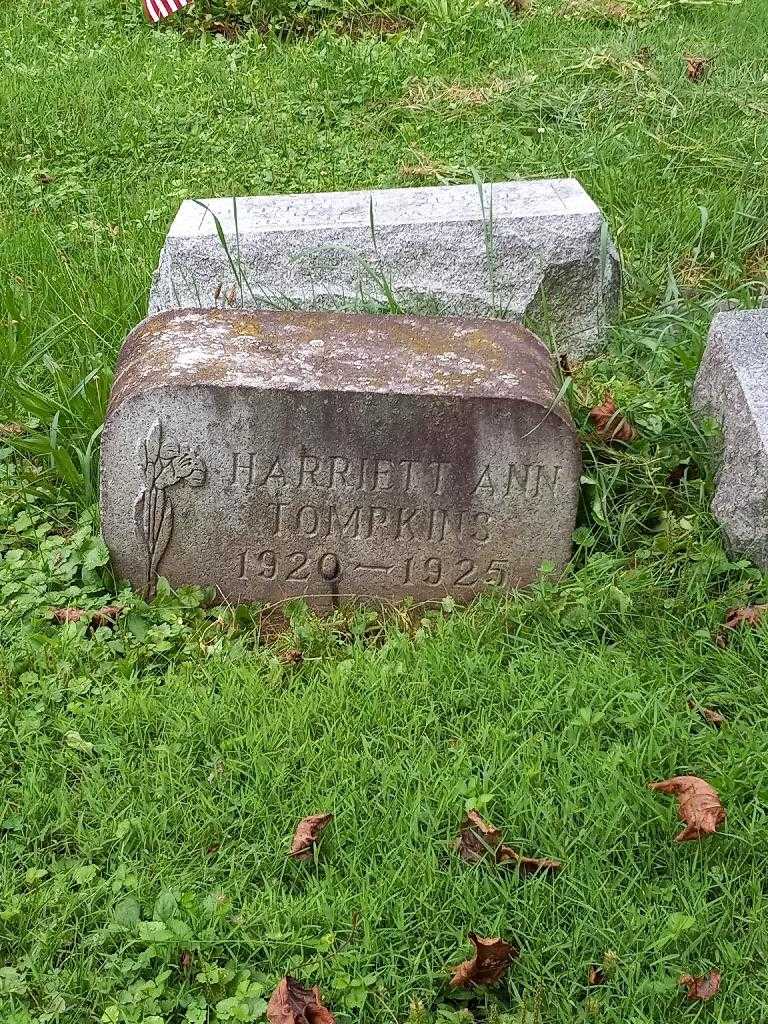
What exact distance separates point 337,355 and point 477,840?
148cm

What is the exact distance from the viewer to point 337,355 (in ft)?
10.8

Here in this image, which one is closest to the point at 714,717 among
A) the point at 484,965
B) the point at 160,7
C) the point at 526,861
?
the point at 526,861

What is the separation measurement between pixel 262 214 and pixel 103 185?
1816 millimetres

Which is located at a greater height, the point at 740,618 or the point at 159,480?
the point at 159,480

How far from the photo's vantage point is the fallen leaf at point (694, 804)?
7.99ft

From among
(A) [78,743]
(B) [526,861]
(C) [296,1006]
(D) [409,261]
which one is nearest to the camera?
(C) [296,1006]

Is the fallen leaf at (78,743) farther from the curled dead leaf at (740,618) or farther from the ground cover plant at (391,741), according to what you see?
the curled dead leaf at (740,618)

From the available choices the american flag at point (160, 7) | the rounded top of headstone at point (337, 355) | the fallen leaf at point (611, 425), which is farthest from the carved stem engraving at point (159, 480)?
the american flag at point (160, 7)

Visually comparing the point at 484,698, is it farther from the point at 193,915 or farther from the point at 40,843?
the point at 40,843

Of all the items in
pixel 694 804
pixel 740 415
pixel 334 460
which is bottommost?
pixel 694 804

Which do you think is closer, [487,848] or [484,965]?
[484,965]

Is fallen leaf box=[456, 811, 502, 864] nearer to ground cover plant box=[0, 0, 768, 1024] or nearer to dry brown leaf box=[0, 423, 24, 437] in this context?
ground cover plant box=[0, 0, 768, 1024]

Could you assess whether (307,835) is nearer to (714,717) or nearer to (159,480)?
(714,717)

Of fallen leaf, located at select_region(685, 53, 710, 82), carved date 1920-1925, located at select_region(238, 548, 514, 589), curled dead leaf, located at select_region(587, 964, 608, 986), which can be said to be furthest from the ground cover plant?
fallen leaf, located at select_region(685, 53, 710, 82)
